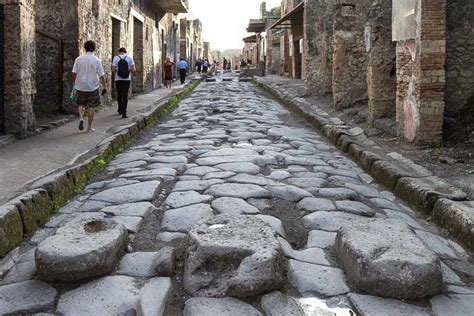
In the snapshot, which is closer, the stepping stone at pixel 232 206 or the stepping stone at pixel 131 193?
the stepping stone at pixel 232 206

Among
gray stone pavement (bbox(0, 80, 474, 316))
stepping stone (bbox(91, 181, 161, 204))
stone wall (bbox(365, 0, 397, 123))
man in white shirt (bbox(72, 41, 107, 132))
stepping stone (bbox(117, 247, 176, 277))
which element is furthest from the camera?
stone wall (bbox(365, 0, 397, 123))

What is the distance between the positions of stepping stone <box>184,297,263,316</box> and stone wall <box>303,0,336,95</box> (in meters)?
12.0

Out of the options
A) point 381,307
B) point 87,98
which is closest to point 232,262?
point 381,307

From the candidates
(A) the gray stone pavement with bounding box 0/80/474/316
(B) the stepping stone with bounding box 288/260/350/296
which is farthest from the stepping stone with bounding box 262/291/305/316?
(B) the stepping stone with bounding box 288/260/350/296

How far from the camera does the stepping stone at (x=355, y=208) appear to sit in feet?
14.0

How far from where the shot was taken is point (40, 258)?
296 centimetres

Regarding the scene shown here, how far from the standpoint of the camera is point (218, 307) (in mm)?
2617

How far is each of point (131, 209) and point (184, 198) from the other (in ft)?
1.65

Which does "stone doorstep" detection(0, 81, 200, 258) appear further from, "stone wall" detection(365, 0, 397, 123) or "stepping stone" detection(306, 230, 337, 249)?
"stone wall" detection(365, 0, 397, 123)

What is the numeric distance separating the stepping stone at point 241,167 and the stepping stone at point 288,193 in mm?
684

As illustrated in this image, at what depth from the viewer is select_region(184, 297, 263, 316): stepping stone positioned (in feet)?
8.42

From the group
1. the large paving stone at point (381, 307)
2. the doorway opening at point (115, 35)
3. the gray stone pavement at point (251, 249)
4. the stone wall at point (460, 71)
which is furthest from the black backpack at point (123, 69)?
the large paving stone at point (381, 307)

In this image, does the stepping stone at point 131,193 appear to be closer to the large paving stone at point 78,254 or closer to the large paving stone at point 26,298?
the large paving stone at point 78,254

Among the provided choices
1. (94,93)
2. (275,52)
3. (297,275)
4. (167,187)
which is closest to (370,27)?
(94,93)
